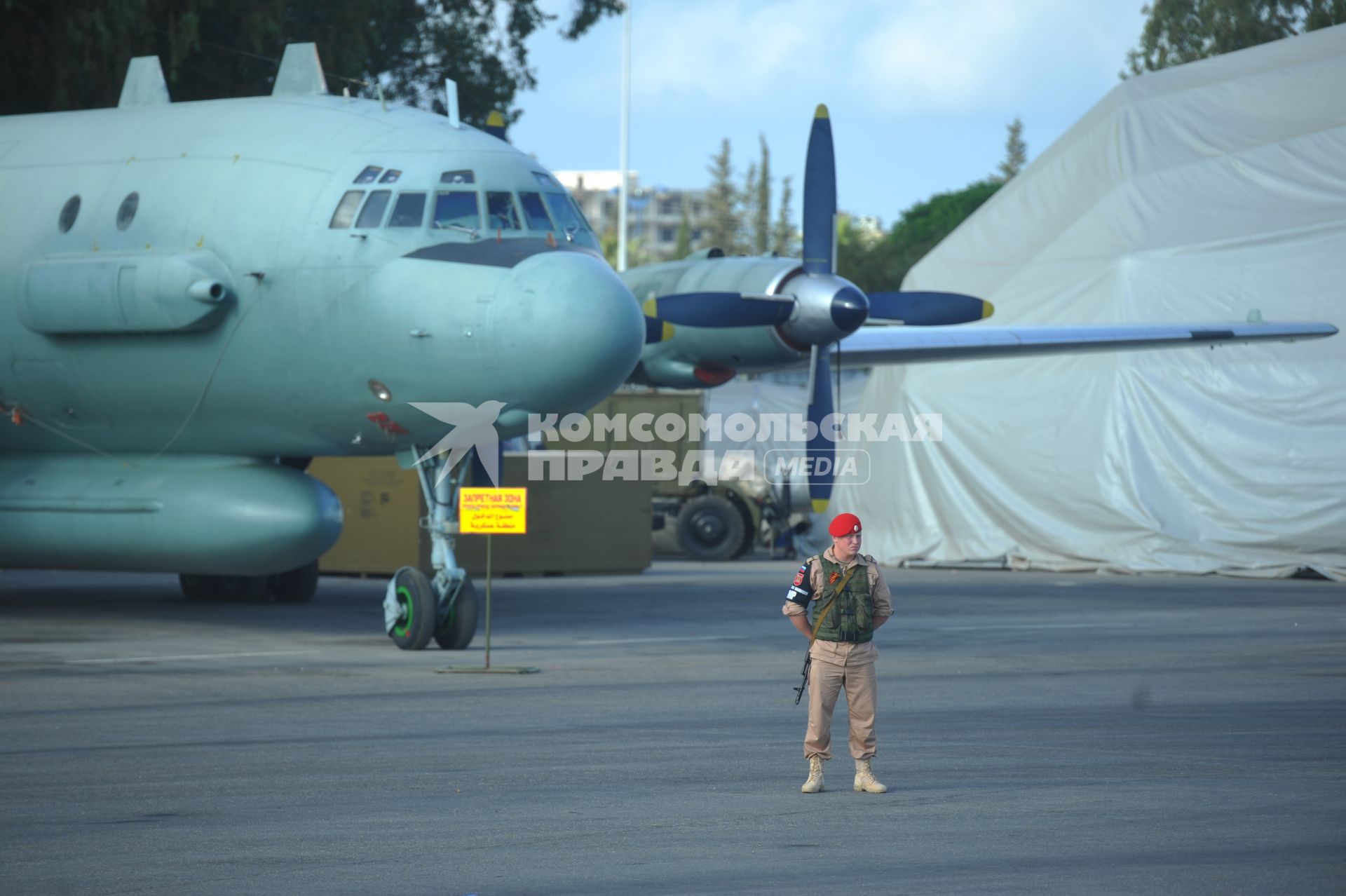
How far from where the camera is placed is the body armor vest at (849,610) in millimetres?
8305

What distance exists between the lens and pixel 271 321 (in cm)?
1524

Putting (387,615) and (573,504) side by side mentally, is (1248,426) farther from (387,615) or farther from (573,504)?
(387,615)

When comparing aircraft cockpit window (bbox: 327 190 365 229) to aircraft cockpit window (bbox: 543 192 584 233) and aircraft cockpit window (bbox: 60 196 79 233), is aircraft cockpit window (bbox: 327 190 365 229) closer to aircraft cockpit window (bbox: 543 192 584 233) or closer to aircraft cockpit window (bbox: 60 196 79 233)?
aircraft cockpit window (bbox: 543 192 584 233)

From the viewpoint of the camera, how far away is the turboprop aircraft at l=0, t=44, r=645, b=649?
14.5 m

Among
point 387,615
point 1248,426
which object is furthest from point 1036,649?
point 1248,426

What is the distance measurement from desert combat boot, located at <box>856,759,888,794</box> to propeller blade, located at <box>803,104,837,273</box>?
12.4 m

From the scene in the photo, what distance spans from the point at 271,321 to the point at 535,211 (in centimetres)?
268

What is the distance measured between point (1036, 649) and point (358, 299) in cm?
713

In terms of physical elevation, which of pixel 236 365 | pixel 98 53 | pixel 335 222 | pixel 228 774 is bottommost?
pixel 228 774

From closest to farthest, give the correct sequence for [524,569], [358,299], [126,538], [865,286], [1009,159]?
[358,299]
[126,538]
[524,569]
[865,286]
[1009,159]

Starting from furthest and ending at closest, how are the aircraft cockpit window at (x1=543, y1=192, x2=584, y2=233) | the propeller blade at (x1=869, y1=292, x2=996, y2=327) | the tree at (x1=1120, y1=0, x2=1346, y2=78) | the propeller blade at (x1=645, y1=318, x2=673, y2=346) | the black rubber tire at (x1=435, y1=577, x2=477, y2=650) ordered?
the tree at (x1=1120, y1=0, x2=1346, y2=78)
the propeller blade at (x1=869, y1=292, x2=996, y2=327)
the propeller blade at (x1=645, y1=318, x2=673, y2=346)
the aircraft cockpit window at (x1=543, y1=192, x2=584, y2=233)
the black rubber tire at (x1=435, y1=577, x2=477, y2=650)

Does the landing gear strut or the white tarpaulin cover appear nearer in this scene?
the landing gear strut

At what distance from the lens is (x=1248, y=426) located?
1059 inches

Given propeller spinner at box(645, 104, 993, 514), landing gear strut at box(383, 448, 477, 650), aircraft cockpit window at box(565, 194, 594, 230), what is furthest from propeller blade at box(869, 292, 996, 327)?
landing gear strut at box(383, 448, 477, 650)
